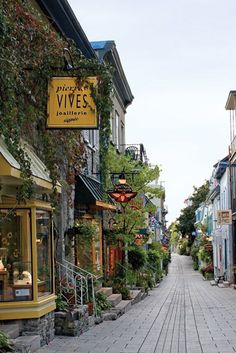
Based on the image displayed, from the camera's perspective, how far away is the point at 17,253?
10.9m

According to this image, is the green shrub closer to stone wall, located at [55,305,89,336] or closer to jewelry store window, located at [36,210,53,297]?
stone wall, located at [55,305,89,336]

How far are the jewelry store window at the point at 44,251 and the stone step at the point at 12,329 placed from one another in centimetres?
80

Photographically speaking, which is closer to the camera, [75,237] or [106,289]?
[75,237]

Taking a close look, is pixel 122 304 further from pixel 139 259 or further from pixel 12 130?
pixel 12 130

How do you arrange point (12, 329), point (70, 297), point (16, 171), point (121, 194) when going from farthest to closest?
point (121, 194), point (70, 297), point (12, 329), point (16, 171)

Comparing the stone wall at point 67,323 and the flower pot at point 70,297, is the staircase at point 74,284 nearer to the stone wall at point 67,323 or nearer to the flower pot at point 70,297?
the flower pot at point 70,297

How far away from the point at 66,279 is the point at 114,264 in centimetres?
1200

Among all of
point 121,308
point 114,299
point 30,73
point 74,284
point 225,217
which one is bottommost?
point 121,308

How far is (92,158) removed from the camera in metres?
22.0

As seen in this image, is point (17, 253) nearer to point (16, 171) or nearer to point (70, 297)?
point (16, 171)

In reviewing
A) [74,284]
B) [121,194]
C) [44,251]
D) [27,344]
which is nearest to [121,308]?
[74,284]

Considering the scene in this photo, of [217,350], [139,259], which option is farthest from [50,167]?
[139,259]

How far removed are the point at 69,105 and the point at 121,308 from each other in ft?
31.5

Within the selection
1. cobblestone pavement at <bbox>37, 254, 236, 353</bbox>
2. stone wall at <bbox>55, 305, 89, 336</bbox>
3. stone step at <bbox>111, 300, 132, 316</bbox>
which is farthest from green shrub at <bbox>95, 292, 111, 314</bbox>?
stone wall at <bbox>55, 305, 89, 336</bbox>
